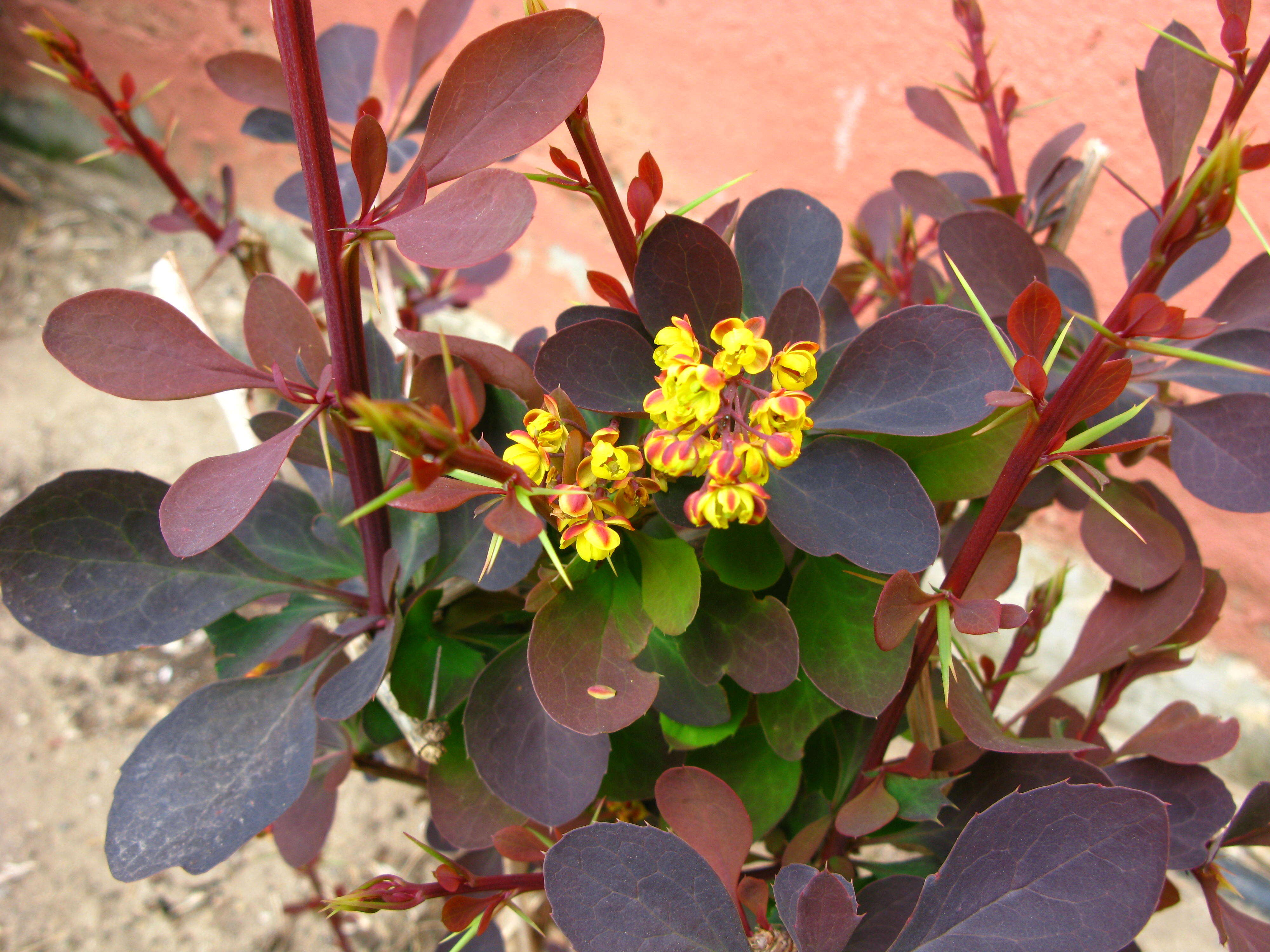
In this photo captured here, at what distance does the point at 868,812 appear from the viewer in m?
0.42

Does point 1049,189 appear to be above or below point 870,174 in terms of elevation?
above

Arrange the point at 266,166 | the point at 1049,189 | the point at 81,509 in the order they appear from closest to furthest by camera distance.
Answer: the point at 81,509
the point at 1049,189
the point at 266,166

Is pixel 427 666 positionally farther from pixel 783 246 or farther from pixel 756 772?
pixel 783 246

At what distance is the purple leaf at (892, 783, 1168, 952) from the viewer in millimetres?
320

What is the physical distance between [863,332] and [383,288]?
17.6 inches

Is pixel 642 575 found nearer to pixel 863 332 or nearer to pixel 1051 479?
pixel 863 332

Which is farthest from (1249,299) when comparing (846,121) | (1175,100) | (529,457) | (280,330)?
(846,121)

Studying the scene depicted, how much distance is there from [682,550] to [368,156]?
0.72 ft

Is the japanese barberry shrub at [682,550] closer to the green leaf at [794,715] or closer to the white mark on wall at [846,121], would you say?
the green leaf at [794,715]

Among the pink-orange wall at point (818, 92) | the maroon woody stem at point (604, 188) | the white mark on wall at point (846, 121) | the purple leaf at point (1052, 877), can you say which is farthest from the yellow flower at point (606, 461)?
the white mark on wall at point (846, 121)

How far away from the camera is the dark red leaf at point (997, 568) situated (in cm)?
38

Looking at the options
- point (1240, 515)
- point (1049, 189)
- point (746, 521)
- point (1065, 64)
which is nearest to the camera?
point (746, 521)

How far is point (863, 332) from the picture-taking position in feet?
1.29

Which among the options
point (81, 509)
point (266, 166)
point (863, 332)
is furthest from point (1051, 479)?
point (266, 166)
